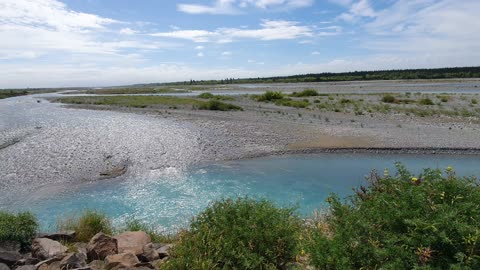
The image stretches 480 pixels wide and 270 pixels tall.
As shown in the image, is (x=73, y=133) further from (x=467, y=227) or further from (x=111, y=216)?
(x=467, y=227)

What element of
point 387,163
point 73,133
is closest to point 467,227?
point 387,163

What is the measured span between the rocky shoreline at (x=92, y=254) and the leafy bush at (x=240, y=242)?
2.25 ft

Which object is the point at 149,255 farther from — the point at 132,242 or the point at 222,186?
the point at 222,186

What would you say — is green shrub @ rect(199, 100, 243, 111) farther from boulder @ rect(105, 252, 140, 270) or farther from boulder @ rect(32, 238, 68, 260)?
boulder @ rect(105, 252, 140, 270)

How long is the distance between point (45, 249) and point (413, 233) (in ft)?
20.0

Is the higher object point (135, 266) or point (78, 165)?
point (135, 266)

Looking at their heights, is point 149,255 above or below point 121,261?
below

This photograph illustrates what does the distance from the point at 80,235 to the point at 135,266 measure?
10.0ft

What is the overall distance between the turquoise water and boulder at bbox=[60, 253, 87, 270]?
4029 millimetres

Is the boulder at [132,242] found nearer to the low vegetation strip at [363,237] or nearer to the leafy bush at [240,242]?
the low vegetation strip at [363,237]

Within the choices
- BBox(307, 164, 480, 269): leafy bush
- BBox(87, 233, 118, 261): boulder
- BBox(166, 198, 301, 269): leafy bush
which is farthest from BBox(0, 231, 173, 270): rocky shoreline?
BBox(307, 164, 480, 269): leafy bush

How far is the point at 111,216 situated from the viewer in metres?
11.4

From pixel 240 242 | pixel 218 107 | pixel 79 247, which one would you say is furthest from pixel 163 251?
pixel 218 107

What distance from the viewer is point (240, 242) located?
5586 mm
